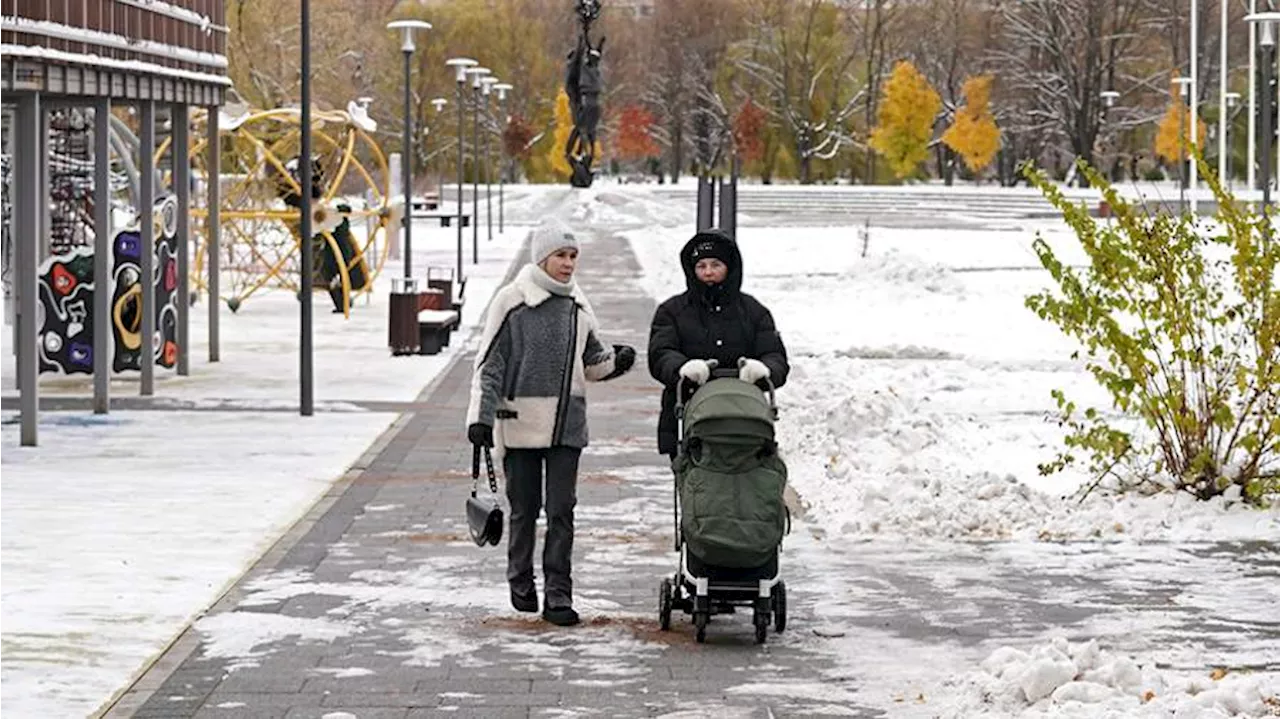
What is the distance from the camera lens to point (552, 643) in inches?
425

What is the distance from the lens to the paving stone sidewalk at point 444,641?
9.54m

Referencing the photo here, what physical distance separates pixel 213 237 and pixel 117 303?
2867 millimetres

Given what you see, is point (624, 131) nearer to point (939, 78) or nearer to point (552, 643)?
point (939, 78)

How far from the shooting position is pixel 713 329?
36.8 ft

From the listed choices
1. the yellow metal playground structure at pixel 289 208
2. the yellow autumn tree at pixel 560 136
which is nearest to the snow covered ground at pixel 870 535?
the yellow metal playground structure at pixel 289 208

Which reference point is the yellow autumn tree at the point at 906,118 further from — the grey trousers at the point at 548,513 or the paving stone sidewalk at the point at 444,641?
the grey trousers at the point at 548,513

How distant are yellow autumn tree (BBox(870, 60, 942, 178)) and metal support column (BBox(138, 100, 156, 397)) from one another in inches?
3430

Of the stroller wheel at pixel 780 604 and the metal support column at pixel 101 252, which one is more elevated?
the metal support column at pixel 101 252

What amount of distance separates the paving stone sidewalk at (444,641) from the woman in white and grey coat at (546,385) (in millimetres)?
391

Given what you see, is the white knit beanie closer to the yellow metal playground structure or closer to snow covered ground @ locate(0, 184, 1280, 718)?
snow covered ground @ locate(0, 184, 1280, 718)

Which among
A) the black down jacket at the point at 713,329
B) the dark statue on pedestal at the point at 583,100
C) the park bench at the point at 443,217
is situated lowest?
the park bench at the point at 443,217

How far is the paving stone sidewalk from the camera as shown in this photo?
9.54 meters

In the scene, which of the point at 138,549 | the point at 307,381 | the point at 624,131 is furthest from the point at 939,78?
the point at 138,549

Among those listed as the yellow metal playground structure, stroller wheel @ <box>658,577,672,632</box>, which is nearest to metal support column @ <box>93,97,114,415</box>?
stroller wheel @ <box>658,577,672,632</box>
